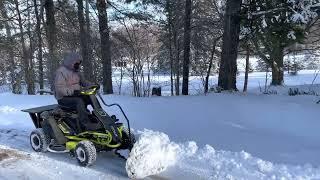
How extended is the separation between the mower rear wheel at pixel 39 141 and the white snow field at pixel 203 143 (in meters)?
0.12

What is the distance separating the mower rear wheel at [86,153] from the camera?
7.10m

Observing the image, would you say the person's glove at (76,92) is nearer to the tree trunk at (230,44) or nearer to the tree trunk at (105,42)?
the tree trunk at (230,44)

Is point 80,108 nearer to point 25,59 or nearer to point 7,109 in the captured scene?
point 7,109

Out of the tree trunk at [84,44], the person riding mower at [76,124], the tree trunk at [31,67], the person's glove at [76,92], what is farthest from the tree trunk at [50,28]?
the person's glove at [76,92]

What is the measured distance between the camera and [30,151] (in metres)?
8.20

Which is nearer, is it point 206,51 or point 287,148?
point 287,148

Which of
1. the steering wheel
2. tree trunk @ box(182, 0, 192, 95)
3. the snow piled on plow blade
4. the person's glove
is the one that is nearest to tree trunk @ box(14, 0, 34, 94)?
tree trunk @ box(182, 0, 192, 95)

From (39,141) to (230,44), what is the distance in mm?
7968

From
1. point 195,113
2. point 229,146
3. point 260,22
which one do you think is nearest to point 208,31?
point 260,22

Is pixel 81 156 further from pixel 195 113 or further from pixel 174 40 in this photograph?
pixel 174 40

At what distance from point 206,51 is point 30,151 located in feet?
63.5

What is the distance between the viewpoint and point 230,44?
14.5 m

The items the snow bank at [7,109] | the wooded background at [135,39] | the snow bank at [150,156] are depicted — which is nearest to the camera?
the snow bank at [150,156]

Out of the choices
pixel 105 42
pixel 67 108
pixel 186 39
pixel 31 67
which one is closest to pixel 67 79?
pixel 67 108
